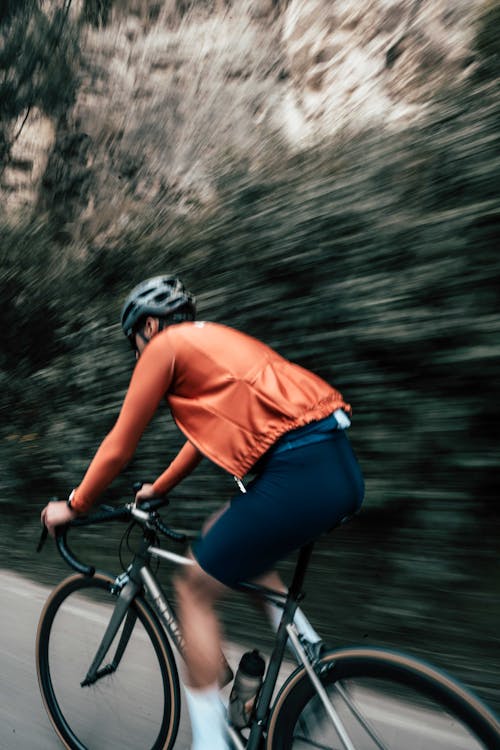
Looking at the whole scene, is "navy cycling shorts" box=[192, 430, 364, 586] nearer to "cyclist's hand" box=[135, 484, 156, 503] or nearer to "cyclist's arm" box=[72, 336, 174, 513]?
"cyclist's arm" box=[72, 336, 174, 513]

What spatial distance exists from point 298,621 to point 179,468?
77 cm

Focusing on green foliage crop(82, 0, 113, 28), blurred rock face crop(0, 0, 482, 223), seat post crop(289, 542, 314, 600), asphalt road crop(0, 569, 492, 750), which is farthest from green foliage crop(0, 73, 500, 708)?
green foliage crop(82, 0, 113, 28)

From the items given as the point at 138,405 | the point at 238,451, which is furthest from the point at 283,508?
the point at 138,405

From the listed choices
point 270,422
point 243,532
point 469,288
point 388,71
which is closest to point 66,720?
point 243,532

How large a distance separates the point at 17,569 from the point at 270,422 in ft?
12.4

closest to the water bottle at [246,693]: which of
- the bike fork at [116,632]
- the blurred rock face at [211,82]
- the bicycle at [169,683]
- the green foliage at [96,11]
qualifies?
the bicycle at [169,683]

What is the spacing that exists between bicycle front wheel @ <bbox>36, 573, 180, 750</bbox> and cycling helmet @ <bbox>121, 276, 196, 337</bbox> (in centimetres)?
106

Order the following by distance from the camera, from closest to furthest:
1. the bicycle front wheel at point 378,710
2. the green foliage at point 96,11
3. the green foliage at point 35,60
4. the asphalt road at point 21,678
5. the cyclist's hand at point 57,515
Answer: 1. the bicycle front wheel at point 378,710
2. the cyclist's hand at point 57,515
3. the asphalt road at point 21,678
4. the green foliage at point 35,60
5. the green foliage at point 96,11

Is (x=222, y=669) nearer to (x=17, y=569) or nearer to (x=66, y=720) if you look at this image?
(x=66, y=720)

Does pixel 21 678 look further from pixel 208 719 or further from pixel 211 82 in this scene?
pixel 211 82

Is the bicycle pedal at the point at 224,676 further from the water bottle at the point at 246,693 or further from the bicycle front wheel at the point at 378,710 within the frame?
the bicycle front wheel at the point at 378,710

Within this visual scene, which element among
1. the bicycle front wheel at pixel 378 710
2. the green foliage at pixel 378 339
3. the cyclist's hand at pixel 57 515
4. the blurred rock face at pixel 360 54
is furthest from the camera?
the blurred rock face at pixel 360 54

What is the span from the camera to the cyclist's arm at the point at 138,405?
2.00m

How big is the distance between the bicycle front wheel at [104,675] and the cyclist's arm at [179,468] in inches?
16.1
